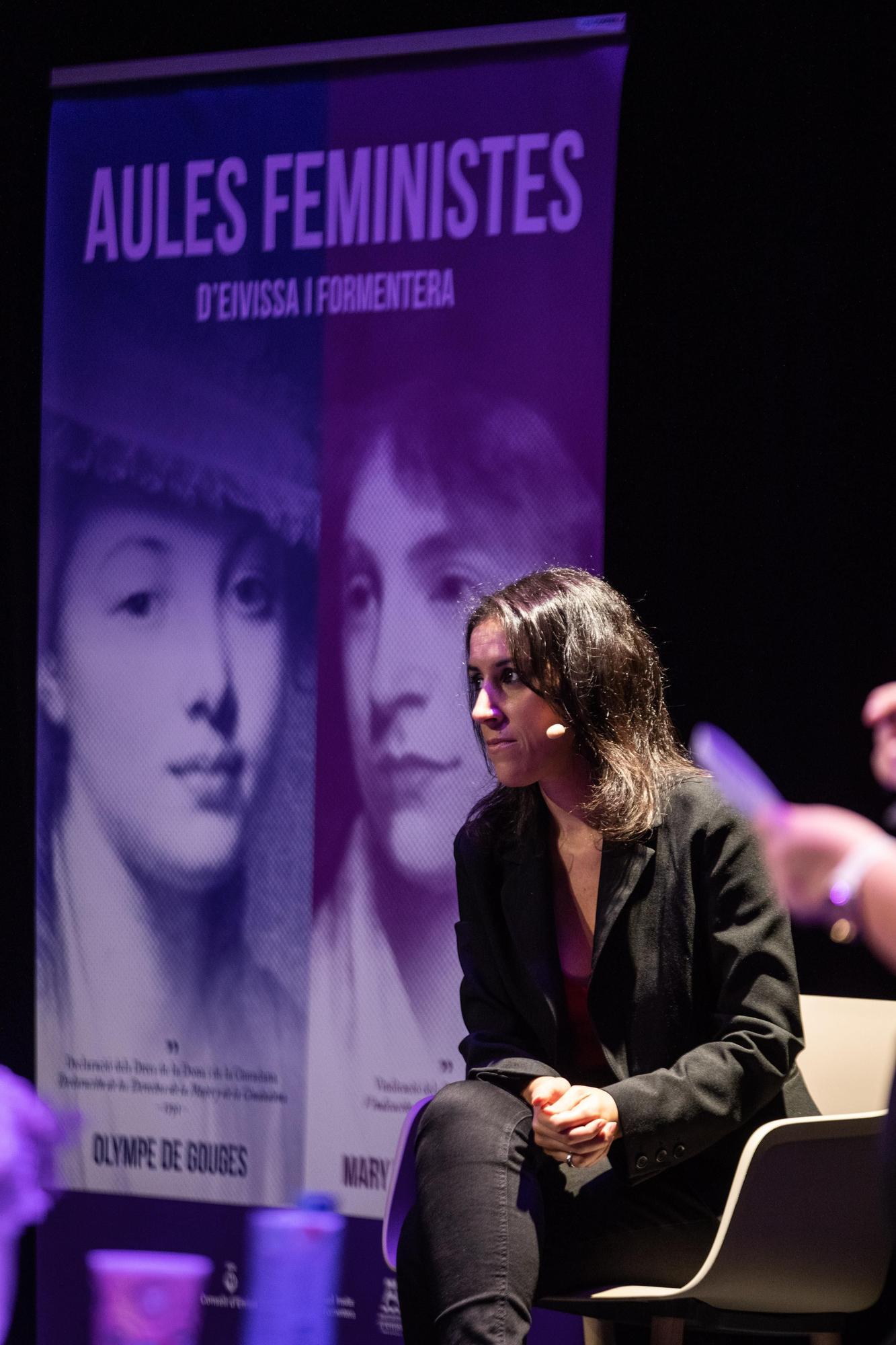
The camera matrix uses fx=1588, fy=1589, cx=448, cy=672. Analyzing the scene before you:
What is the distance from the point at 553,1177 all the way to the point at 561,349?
62.9 inches

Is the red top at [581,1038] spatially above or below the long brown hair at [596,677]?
below

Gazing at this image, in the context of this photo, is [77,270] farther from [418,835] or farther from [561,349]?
[418,835]

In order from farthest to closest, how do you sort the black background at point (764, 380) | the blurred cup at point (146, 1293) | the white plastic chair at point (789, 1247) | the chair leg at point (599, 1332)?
the blurred cup at point (146, 1293), the black background at point (764, 380), the chair leg at point (599, 1332), the white plastic chair at point (789, 1247)

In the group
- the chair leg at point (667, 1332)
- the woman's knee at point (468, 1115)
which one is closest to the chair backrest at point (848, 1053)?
the chair leg at point (667, 1332)

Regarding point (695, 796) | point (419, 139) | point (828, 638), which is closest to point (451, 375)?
point (419, 139)

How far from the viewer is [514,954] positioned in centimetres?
242

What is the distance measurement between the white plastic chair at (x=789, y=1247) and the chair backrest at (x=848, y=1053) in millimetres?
349

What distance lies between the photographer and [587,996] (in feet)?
7.65

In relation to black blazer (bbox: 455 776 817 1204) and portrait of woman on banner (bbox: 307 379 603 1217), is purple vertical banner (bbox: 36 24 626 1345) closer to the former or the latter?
portrait of woman on banner (bbox: 307 379 603 1217)

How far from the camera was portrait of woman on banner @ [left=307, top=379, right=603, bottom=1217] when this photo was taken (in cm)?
315

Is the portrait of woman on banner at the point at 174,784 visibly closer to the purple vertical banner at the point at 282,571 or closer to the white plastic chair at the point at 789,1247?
the purple vertical banner at the point at 282,571

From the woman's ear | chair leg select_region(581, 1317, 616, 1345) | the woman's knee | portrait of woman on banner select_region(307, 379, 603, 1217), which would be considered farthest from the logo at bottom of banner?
the woman's ear

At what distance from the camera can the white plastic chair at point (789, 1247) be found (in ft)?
6.91

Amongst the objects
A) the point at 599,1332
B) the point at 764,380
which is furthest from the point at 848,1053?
the point at 764,380
